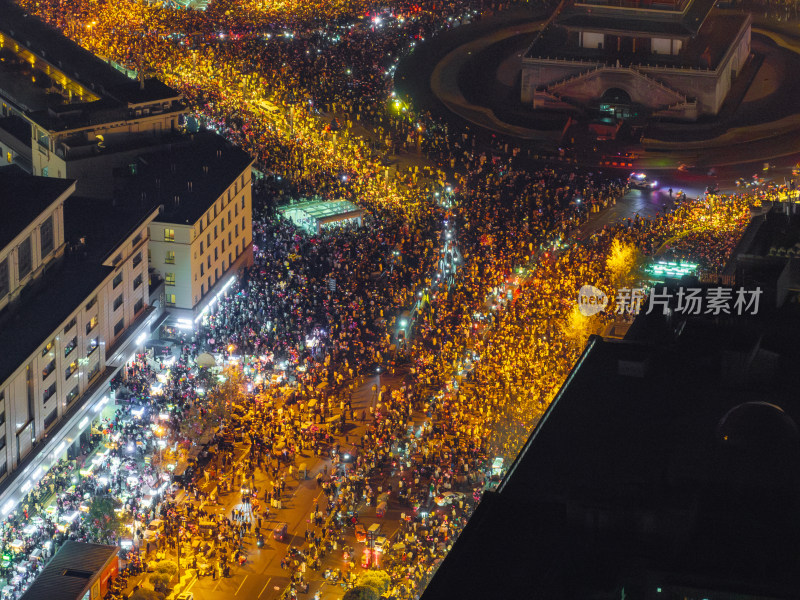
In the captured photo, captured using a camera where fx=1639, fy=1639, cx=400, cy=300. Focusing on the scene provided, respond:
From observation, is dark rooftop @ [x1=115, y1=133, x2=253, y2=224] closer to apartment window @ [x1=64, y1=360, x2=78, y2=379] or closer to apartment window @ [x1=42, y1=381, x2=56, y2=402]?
apartment window @ [x1=64, y1=360, x2=78, y2=379]

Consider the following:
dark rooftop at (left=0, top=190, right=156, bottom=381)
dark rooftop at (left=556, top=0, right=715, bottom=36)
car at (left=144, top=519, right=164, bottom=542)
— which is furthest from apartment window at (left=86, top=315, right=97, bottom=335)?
dark rooftop at (left=556, top=0, right=715, bottom=36)

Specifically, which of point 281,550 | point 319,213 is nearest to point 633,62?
point 319,213

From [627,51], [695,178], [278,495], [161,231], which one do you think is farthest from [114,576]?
[627,51]

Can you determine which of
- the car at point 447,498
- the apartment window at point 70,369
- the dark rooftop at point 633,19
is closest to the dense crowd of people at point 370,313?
the car at point 447,498

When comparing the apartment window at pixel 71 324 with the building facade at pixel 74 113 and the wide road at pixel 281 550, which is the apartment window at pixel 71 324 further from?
the building facade at pixel 74 113

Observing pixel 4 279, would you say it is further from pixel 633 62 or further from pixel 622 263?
pixel 633 62

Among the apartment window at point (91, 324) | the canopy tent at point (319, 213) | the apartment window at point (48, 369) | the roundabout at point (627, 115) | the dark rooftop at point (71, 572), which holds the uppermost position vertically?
the apartment window at point (48, 369)
